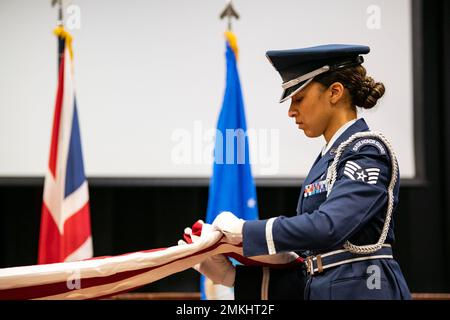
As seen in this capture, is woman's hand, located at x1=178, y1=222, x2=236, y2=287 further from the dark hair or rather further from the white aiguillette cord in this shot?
the dark hair

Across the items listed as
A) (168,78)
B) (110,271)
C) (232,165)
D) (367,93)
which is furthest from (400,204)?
(110,271)

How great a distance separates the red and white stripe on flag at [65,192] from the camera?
9.23 feet

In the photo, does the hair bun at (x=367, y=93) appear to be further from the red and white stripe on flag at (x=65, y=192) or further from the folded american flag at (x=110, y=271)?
the red and white stripe on flag at (x=65, y=192)

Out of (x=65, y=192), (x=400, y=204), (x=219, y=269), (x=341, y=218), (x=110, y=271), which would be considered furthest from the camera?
(x=400, y=204)

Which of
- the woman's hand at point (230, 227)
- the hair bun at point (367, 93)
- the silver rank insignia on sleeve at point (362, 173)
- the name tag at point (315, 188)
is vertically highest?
the hair bun at point (367, 93)

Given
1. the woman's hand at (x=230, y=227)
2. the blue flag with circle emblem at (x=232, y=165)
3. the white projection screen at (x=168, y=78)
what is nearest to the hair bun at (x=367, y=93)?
the woman's hand at (x=230, y=227)

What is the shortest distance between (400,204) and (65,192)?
1.78m

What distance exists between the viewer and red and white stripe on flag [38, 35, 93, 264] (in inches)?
111

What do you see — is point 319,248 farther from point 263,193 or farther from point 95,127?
point 95,127

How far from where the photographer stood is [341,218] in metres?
1.29

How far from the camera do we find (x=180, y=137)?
3.22 meters

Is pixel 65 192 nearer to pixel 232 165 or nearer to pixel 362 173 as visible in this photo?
pixel 232 165

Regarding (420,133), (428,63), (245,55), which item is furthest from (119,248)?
(428,63)

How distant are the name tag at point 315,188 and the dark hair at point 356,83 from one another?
0.24 meters
